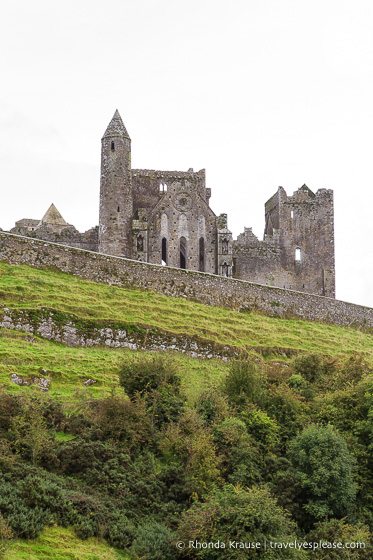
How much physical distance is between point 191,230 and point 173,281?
53.8 ft

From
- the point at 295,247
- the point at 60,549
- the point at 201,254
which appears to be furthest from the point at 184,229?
the point at 60,549

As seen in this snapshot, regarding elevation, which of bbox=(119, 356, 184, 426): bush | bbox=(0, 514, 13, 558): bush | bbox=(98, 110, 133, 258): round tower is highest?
bbox=(98, 110, 133, 258): round tower

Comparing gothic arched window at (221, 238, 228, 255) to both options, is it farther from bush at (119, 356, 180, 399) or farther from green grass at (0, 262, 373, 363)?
bush at (119, 356, 180, 399)

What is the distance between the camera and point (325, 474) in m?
25.3

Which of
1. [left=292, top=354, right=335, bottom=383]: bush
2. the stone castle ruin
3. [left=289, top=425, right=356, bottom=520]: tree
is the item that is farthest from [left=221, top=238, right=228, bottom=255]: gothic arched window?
[left=289, top=425, right=356, bottom=520]: tree

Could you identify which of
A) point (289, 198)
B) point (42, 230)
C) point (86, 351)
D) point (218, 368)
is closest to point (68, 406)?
point (86, 351)

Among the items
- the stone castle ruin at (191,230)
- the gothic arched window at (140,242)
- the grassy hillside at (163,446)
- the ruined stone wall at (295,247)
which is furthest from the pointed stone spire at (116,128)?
the grassy hillside at (163,446)

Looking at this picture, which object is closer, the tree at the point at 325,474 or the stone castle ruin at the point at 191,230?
the tree at the point at 325,474

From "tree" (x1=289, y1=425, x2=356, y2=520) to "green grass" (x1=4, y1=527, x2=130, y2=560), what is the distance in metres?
8.59

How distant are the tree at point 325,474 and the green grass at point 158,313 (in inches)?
490

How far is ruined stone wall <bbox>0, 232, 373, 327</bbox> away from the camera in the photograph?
3941 centimetres

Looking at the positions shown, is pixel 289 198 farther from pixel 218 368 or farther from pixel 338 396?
pixel 338 396

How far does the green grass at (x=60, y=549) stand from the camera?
18328mm

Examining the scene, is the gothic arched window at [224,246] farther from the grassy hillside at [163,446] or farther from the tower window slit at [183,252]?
the grassy hillside at [163,446]
